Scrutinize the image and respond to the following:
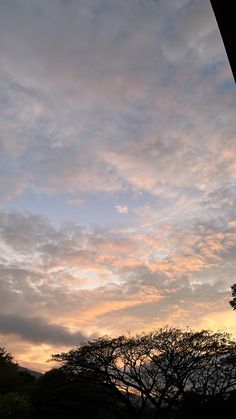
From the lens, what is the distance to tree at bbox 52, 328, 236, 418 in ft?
117

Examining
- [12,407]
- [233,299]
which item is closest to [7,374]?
[12,407]

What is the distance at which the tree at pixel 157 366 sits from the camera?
35.8 metres

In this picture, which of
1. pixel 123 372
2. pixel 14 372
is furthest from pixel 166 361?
pixel 14 372

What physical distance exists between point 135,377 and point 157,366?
8.76 feet

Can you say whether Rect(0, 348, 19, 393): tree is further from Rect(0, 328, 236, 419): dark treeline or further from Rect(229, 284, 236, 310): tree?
Rect(229, 284, 236, 310): tree

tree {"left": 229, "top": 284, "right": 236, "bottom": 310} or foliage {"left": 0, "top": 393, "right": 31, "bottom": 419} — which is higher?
tree {"left": 229, "top": 284, "right": 236, "bottom": 310}

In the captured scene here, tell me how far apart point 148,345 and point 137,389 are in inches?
181

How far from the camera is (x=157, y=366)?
3816 cm

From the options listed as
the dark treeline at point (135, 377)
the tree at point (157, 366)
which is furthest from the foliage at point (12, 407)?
the tree at point (157, 366)

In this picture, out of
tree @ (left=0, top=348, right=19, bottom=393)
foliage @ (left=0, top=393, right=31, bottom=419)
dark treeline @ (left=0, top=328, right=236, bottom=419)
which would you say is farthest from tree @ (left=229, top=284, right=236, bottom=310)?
tree @ (left=0, top=348, right=19, bottom=393)

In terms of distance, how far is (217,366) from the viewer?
120 feet

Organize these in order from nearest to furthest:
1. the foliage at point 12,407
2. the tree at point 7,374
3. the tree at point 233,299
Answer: the tree at point 233,299 < the foliage at point 12,407 < the tree at point 7,374

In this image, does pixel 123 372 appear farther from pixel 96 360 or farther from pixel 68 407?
pixel 68 407

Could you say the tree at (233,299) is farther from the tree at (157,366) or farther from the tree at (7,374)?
the tree at (7,374)
